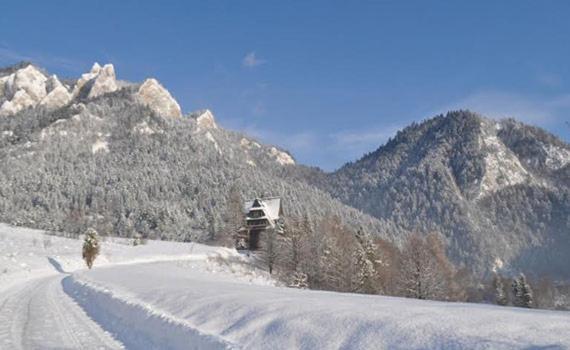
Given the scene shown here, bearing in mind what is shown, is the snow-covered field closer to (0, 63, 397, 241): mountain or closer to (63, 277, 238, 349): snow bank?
(63, 277, 238, 349): snow bank

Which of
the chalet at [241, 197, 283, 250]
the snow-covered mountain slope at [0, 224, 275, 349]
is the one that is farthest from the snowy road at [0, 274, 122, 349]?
the chalet at [241, 197, 283, 250]

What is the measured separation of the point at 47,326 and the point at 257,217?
75270mm

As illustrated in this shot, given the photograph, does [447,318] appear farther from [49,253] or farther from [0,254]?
[49,253]

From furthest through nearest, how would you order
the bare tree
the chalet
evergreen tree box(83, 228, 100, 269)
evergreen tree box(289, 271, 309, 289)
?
the chalet < evergreen tree box(289, 271, 309, 289) < the bare tree < evergreen tree box(83, 228, 100, 269)

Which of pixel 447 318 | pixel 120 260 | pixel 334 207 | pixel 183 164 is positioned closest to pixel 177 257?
pixel 120 260

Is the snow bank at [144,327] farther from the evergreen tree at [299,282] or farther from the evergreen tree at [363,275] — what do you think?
the evergreen tree at [363,275]

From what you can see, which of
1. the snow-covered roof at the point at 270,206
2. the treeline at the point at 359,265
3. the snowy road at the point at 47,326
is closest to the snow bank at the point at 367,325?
the snowy road at the point at 47,326

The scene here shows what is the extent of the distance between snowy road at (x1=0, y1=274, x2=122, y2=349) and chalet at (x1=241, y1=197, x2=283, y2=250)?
6657cm

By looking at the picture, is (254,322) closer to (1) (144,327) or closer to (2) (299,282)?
(1) (144,327)

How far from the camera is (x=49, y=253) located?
53062 millimetres

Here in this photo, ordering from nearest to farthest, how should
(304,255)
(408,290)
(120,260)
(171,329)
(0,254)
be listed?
(171,329) → (0,254) → (408,290) → (120,260) → (304,255)

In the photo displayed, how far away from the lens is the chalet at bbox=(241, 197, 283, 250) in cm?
8825

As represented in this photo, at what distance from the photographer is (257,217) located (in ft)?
294

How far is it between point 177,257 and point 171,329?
54263 mm
